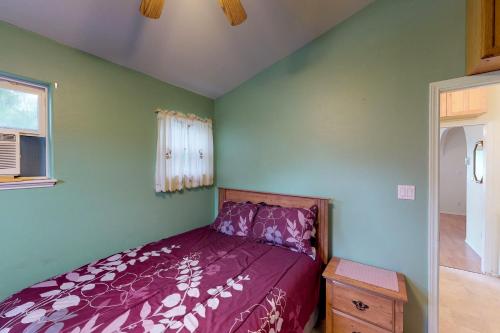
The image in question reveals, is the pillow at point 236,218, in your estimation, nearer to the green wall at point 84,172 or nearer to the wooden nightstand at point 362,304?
the green wall at point 84,172

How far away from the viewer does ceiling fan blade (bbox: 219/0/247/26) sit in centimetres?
107

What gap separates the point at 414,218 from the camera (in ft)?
5.50

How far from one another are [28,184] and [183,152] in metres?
1.27

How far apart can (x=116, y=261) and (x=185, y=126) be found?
4.78 feet

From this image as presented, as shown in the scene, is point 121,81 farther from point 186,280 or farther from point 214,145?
point 186,280

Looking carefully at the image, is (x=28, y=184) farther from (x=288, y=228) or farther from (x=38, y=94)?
(x=288, y=228)

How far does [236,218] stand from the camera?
7.43ft

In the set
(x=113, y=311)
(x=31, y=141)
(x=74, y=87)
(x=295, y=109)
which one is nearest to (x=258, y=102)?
(x=295, y=109)

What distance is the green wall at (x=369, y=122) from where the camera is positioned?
163 cm

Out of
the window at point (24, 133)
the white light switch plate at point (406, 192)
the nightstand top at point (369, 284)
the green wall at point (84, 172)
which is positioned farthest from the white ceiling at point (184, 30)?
the nightstand top at point (369, 284)

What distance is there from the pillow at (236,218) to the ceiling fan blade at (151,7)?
5.87 feet

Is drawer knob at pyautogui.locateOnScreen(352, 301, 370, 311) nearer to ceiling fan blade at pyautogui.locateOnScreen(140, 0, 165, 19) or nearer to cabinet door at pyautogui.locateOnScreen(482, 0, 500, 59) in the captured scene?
cabinet door at pyautogui.locateOnScreen(482, 0, 500, 59)

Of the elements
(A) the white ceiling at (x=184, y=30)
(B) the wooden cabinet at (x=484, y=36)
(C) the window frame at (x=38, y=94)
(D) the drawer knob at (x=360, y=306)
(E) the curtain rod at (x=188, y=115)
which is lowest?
(D) the drawer knob at (x=360, y=306)

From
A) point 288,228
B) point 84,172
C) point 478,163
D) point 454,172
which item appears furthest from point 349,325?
point 454,172
